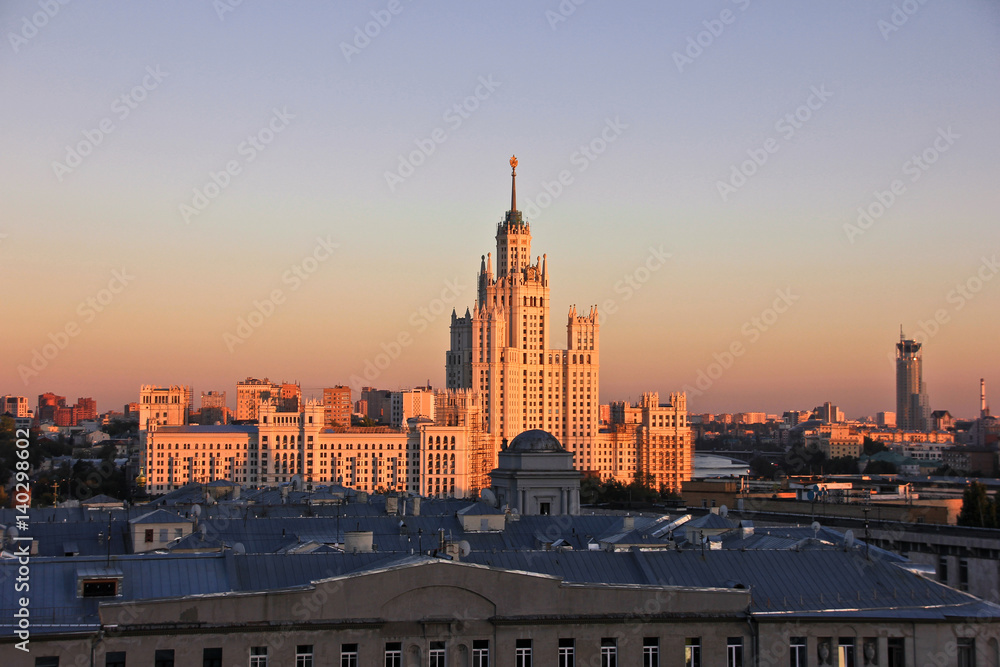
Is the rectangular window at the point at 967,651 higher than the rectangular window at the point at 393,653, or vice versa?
the rectangular window at the point at 393,653

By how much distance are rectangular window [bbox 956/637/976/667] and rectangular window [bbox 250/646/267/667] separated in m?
15.9

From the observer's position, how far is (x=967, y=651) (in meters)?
32.2

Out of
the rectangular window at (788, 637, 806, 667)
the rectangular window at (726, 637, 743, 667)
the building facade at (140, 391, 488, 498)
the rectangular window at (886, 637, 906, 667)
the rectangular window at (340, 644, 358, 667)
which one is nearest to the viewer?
the rectangular window at (340, 644, 358, 667)

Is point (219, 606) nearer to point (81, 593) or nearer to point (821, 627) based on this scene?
point (81, 593)

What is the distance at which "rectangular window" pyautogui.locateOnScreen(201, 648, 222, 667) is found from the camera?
27984 millimetres

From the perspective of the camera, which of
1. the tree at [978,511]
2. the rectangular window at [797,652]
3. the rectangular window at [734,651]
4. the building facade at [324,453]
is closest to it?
the rectangular window at [734,651]

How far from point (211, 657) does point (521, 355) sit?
160 m

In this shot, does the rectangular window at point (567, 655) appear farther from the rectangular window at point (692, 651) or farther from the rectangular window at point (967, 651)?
the rectangular window at point (967, 651)

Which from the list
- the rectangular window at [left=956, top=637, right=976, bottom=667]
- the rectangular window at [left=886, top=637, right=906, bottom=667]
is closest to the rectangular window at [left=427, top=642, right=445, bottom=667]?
the rectangular window at [left=886, top=637, right=906, bottom=667]

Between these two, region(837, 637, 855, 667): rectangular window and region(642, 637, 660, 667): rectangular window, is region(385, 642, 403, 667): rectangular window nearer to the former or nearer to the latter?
region(642, 637, 660, 667): rectangular window

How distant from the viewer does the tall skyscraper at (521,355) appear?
7215 inches

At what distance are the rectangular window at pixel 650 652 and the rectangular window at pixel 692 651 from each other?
660 mm

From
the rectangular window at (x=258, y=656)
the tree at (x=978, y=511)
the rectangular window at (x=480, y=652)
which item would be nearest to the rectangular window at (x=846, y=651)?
the rectangular window at (x=480, y=652)

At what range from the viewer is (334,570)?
33312mm
